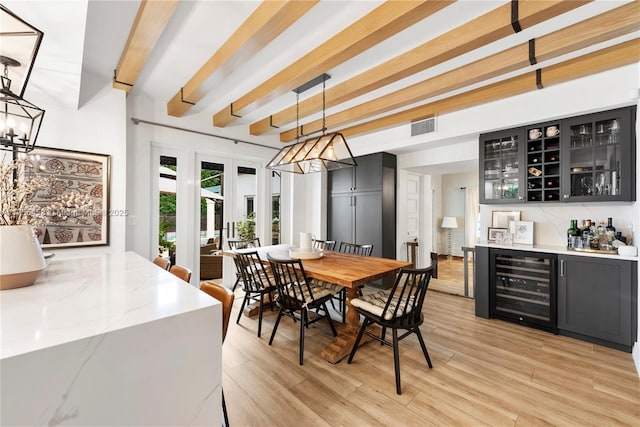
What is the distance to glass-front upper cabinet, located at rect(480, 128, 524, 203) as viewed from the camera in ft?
→ 11.1

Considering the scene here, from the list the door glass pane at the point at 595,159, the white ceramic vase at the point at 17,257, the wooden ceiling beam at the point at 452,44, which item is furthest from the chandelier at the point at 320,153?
the door glass pane at the point at 595,159

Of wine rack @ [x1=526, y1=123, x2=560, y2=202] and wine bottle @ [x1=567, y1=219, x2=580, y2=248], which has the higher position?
wine rack @ [x1=526, y1=123, x2=560, y2=202]

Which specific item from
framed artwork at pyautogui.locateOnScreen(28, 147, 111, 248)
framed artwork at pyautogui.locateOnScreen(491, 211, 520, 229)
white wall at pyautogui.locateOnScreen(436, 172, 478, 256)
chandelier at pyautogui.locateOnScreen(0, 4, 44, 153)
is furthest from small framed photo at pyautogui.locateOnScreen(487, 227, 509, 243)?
framed artwork at pyautogui.locateOnScreen(28, 147, 111, 248)

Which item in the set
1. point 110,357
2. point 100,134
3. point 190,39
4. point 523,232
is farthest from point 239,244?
point 523,232

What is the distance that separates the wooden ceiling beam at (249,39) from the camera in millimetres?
1862

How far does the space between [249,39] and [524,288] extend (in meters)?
3.76

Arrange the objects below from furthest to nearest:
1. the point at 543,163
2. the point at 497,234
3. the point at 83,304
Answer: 1. the point at 497,234
2. the point at 543,163
3. the point at 83,304

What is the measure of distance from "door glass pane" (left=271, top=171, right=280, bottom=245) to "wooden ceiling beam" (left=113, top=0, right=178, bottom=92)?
2.72m

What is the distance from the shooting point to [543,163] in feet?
10.5

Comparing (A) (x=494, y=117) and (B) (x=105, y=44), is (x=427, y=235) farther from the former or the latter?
(B) (x=105, y=44)

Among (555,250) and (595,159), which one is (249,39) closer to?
(595,159)

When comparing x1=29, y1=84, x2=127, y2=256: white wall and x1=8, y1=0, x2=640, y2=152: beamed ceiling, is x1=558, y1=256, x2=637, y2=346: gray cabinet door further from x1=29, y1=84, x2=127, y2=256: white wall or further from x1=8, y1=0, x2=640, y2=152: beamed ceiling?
x1=29, y1=84, x2=127, y2=256: white wall

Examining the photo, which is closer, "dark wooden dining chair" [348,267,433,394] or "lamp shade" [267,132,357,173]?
"dark wooden dining chair" [348,267,433,394]

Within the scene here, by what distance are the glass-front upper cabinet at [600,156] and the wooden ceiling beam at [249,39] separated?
3.06 metres
